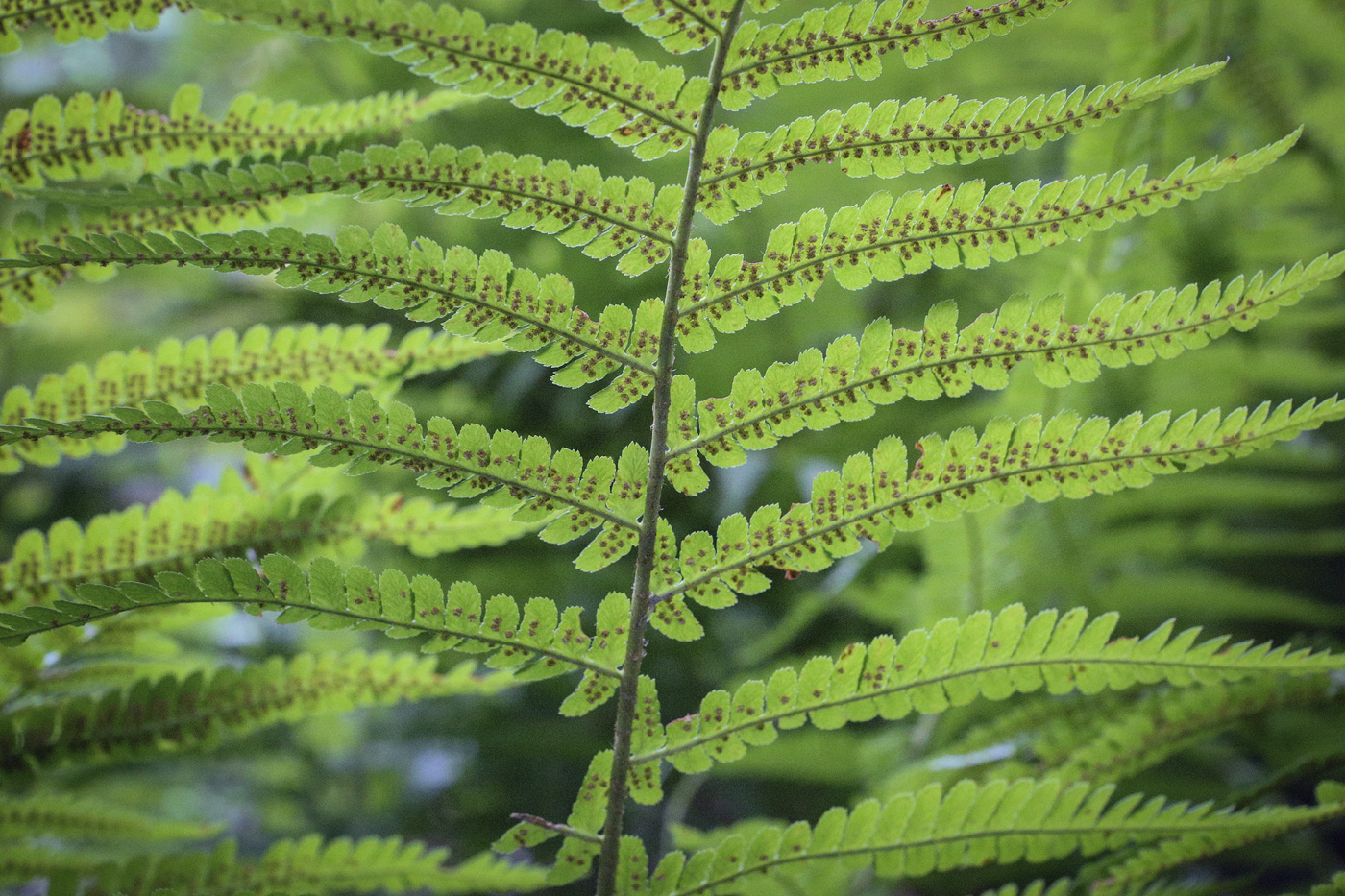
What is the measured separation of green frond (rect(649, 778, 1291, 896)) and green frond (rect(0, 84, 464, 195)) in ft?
4.41

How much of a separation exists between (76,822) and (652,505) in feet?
4.27

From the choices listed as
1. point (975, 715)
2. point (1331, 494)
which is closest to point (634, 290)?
point (975, 715)

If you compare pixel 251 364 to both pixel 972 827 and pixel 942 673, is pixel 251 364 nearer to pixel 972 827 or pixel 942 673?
pixel 942 673

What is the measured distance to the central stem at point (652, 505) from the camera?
46.8 inches

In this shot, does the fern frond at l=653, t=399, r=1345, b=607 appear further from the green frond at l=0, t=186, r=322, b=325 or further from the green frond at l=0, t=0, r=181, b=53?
the green frond at l=0, t=0, r=181, b=53

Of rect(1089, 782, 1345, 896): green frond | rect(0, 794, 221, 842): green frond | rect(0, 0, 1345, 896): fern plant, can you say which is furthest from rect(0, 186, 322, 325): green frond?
rect(1089, 782, 1345, 896): green frond

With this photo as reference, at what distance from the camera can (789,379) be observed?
1.26 m

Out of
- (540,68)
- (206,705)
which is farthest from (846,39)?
(206,705)

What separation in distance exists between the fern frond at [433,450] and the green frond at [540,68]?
0.45 meters

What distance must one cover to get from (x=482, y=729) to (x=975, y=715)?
1501mm

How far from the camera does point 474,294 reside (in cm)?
126

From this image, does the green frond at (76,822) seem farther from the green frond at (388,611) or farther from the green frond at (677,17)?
the green frond at (677,17)

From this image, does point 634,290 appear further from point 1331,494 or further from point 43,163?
point 1331,494

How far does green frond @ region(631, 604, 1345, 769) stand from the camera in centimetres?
125
